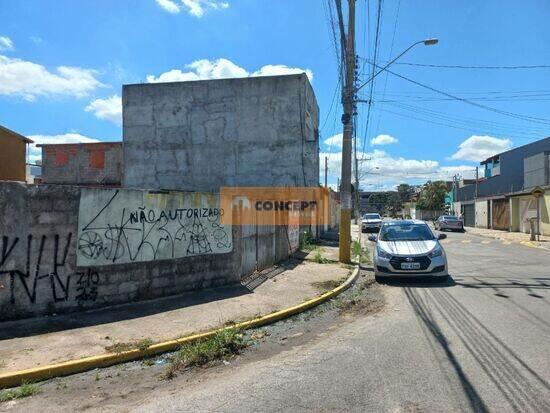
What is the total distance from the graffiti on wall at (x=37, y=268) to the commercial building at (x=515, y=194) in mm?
24811

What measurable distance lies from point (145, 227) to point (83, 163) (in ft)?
65.4

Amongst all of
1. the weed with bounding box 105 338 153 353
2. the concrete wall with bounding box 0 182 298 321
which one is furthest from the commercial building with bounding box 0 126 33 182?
the weed with bounding box 105 338 153 353

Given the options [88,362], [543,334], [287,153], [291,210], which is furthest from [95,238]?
[287,153]

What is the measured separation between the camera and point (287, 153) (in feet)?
75.7

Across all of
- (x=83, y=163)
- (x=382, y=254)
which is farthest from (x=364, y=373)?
(x=83, y=163)

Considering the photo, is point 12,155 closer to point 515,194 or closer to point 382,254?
point 382,254

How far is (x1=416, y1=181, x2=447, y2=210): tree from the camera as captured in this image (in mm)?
79750

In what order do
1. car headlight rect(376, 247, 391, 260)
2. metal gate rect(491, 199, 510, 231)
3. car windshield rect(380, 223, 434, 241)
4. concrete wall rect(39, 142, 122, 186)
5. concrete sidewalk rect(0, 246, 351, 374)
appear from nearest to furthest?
1. concrete sidewalk rect(0, 246, 351, 374)
2. car headlight rect(376, 247, 391, 260)
3. car windshield rect(380, 223, 434, 241)
4. concrete wall rect(39, 142, 122, 186)
5. metal gate rect(491, 199, 510, 231)

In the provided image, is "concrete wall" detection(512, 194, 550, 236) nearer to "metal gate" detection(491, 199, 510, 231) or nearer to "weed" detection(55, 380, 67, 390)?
"metal gate" detection(491, 199, 510, 231)

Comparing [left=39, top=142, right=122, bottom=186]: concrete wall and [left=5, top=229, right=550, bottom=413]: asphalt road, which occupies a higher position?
[left=39, top=142, right=122, bottom=186]: concrete wall

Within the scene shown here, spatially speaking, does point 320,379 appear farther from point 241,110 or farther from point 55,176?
point 55,176

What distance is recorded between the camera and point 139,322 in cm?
740

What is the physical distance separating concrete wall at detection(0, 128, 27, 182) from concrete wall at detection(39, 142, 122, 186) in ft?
16.9

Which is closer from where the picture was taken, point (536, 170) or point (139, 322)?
point (139, 322)
